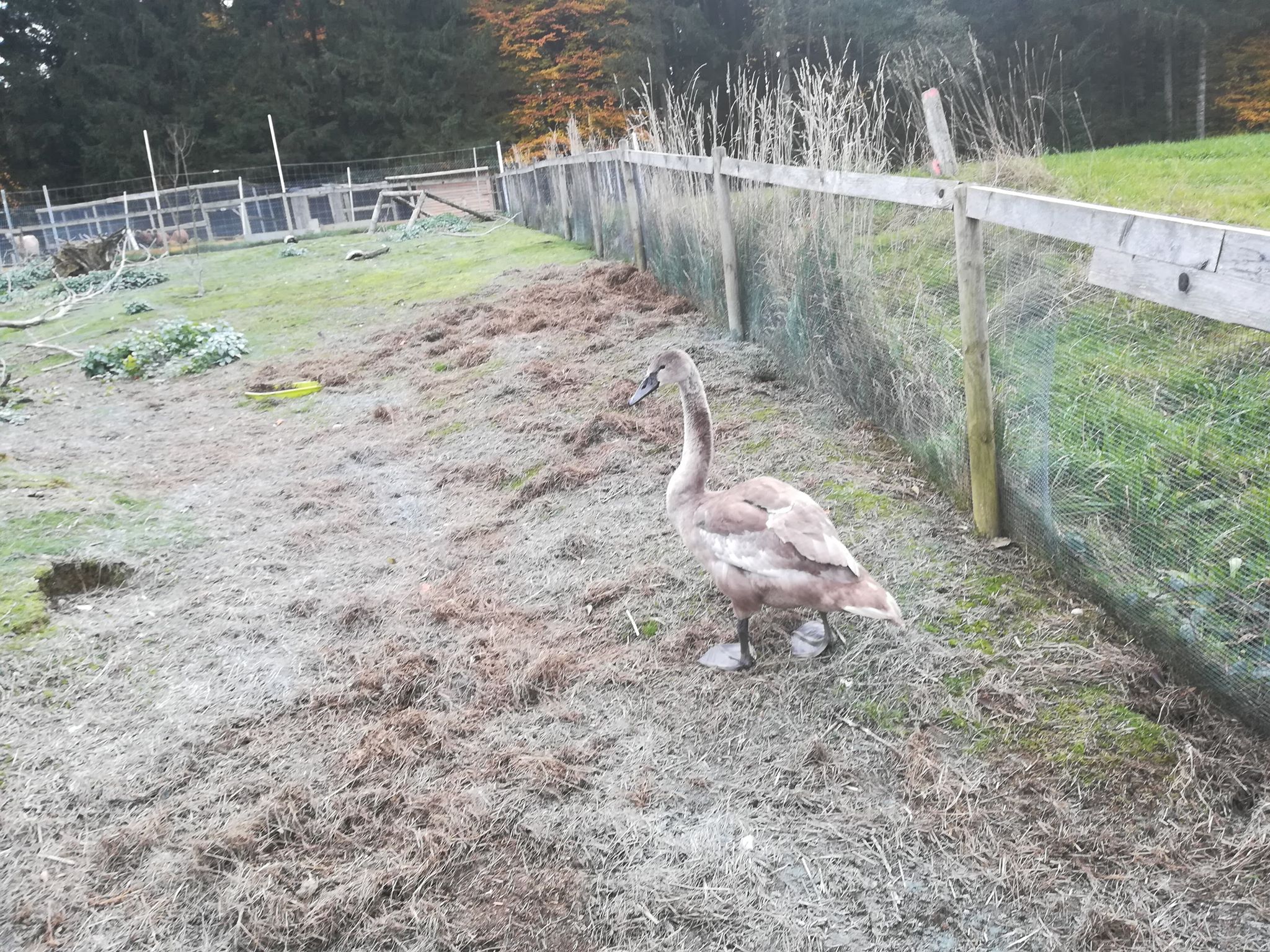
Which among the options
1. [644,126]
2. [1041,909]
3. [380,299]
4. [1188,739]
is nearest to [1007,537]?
[1188,739]

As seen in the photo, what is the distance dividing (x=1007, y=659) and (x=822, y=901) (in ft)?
3.99

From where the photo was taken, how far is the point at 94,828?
2.91 metres

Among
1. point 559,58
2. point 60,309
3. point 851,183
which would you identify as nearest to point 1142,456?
point 851,183

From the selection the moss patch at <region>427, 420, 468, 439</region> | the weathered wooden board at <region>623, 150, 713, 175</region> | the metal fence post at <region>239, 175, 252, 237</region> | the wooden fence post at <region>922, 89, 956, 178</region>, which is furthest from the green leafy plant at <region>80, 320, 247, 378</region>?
the metal fence post at <region>239, 175, 252, 237</region>

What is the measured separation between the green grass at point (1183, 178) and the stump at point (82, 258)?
1788 centimetres

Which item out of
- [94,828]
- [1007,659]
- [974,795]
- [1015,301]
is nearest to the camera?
[974,795]

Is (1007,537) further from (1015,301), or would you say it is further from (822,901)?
(822,901)

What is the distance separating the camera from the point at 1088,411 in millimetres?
3594

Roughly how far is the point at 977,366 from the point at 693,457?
124 cm

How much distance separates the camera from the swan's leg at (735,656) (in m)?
3.34

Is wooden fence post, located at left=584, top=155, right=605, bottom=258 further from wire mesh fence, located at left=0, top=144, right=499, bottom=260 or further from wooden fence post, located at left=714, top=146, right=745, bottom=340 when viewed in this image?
wire mesh fence, located at left=0, top=144, right=499, bottom=260

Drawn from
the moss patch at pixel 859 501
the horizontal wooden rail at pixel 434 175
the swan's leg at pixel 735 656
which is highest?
the horizontal wooden rail at pixel 434 175

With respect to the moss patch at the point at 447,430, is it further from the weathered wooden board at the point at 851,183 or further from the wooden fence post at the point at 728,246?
the weathered wooden board at the point at 851,183

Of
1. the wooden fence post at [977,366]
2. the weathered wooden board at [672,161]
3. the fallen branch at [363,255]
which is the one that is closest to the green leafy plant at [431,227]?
the fallen branch at [363,255]
